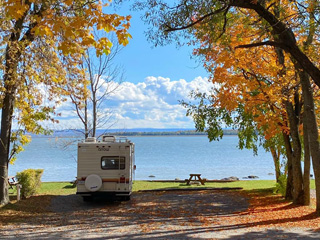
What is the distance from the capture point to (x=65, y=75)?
13766mm

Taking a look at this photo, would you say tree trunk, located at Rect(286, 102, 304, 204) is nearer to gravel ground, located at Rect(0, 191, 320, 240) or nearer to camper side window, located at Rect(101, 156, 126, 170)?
gravel ground, located at Rect(0, 191, 320, 240)

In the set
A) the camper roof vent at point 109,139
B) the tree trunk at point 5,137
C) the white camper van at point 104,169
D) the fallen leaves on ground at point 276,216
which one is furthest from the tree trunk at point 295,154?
the tree trunk at point 5,137

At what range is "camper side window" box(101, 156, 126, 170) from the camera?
14.8 meters

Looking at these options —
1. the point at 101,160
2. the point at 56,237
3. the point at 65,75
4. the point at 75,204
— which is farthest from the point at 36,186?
the point at 56,237

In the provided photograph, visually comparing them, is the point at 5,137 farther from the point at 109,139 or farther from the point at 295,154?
the point at 295,154

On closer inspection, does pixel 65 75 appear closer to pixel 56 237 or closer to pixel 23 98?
pixel 23 98

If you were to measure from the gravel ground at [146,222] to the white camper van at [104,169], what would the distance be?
61 centimetres

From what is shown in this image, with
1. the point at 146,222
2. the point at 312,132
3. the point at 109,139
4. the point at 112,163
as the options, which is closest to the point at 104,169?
the point at 112,163

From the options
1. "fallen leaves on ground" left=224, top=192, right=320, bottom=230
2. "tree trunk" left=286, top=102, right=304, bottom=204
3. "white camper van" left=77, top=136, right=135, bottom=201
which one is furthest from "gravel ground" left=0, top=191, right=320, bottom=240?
"tree trunk" left=286, top=102, right=304, bottom=204

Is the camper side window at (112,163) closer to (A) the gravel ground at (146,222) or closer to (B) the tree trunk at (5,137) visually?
(A) the gravel ground at (146,222)

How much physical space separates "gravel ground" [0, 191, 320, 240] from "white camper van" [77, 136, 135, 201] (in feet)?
2.00

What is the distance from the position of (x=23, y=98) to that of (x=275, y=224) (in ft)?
30.7

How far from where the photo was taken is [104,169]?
48.7 ft

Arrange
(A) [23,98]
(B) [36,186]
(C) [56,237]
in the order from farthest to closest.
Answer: (B) [36,186] → (A) [23,98] → (C) [56,237]
